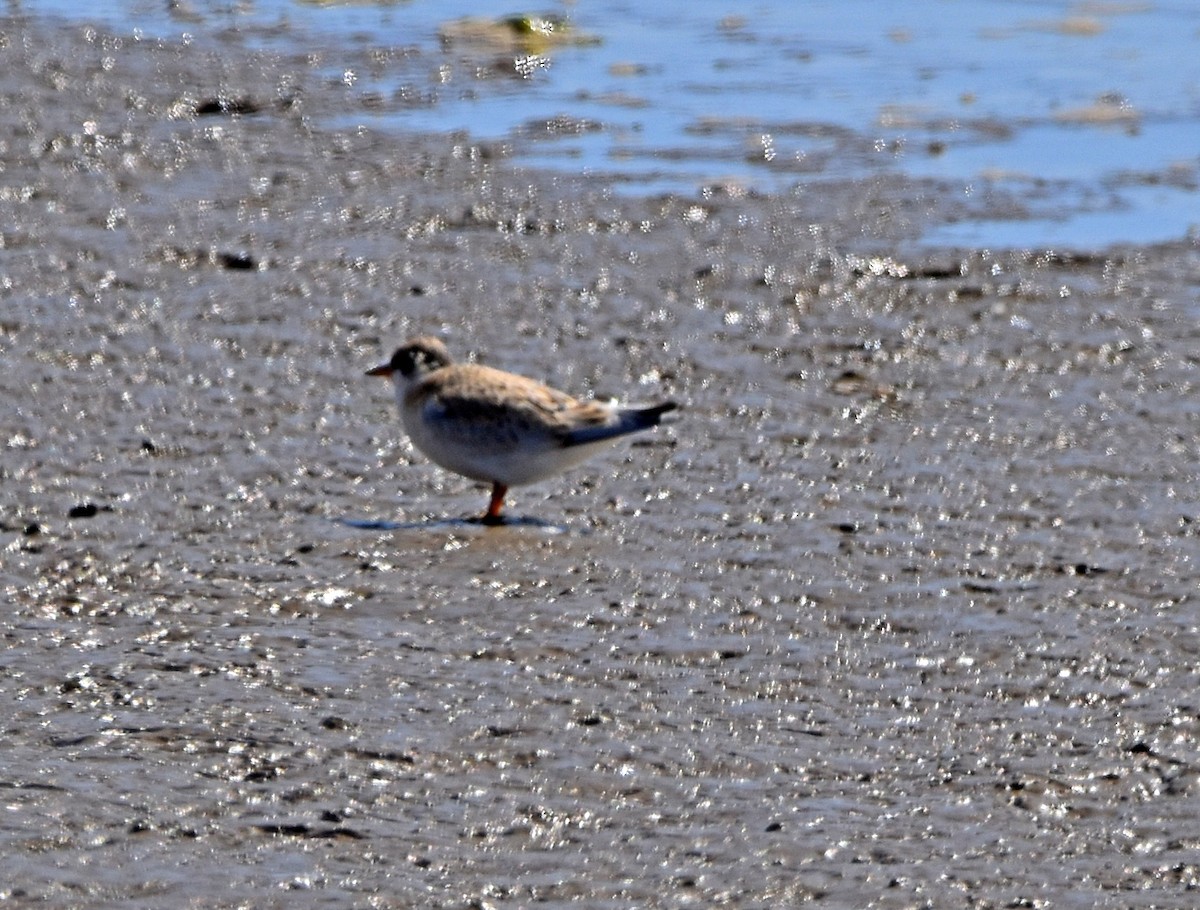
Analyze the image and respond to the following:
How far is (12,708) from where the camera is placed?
5.65 metres

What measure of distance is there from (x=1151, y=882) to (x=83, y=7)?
526 inches

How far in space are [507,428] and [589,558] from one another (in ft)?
2.16

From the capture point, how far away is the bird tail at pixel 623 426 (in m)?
7.55

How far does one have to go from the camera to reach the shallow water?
12.3 meters

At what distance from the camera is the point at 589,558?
7094mm

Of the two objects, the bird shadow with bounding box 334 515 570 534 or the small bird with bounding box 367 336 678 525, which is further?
the small bird with bounding box 367 336 678 525

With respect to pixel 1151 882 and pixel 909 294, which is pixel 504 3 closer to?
pixel 909 294

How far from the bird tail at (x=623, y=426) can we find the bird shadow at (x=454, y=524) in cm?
30

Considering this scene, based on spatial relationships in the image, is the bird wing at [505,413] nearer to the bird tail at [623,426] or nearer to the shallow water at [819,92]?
the bird tail at [623,426]

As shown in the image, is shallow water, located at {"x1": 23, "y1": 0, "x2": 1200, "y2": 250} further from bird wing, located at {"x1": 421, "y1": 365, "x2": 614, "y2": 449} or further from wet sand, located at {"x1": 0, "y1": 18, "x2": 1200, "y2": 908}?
bird wing, located at {"x1": 421, "y1": 365, "x2": 614, "y2": 449}

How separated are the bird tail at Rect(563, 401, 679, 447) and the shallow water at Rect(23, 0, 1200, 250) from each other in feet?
13.0

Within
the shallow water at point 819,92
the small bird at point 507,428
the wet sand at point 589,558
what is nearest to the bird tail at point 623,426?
the small bird at point 507,428

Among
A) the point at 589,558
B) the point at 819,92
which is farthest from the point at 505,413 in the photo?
the point at 819,92

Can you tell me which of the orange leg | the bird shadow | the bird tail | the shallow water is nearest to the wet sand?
the bird shadow
